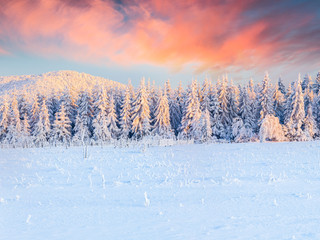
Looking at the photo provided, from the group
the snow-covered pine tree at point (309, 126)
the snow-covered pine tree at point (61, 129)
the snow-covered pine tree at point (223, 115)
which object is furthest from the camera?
the snow-covered pine tree at point (223, 115)

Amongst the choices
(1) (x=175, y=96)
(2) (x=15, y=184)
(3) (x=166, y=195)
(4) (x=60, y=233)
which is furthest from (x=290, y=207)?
(1) (x=175, y=96)

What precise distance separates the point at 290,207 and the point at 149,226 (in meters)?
3.42

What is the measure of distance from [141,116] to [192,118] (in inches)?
362

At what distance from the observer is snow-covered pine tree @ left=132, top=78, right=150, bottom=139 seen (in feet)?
144

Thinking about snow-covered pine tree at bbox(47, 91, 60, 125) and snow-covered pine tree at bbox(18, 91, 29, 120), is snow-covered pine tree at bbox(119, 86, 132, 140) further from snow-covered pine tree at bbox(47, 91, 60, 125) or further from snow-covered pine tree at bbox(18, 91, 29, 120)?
snow-covered pine tree at bbox(18, 91, 29, 120)

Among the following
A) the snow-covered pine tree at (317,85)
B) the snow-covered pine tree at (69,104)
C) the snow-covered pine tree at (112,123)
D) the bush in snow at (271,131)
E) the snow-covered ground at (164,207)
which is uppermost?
the snow-covered pine tree at (317,85)

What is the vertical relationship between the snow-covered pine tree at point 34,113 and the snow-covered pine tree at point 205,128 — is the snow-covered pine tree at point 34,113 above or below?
above

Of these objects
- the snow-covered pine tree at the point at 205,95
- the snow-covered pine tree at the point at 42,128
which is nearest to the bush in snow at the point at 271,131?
the snow-covered pine tree at the point at 205,95

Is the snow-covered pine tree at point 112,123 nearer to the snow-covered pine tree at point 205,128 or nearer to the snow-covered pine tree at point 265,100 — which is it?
the snow-covered pine tree at point 205,128

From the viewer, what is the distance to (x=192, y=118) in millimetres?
44625

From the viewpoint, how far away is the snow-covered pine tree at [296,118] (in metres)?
39.0

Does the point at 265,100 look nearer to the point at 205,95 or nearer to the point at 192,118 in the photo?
the point at 205,95

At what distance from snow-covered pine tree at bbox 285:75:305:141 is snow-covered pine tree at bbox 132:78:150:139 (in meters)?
23.2

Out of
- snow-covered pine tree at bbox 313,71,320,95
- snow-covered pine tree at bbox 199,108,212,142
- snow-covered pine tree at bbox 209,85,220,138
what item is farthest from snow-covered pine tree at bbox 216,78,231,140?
snow-covered pine tree at bbox 313,71,320,95
